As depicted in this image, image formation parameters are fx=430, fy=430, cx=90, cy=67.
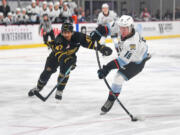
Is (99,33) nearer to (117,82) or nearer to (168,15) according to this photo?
(117,82)

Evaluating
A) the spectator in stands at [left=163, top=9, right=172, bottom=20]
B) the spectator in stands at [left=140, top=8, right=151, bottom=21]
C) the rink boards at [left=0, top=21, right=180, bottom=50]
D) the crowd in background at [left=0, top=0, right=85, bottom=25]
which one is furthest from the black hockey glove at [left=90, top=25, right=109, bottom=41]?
the spectator in stands at [left=163, top=9, right=172, bottom=20]

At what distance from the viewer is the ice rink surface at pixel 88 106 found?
4510mm

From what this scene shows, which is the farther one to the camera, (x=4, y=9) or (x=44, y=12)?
(x=44, y=12)

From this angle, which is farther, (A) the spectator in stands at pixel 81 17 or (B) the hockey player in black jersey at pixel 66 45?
(A) the spectator in stands at pixel 81 17

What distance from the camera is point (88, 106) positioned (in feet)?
18.8

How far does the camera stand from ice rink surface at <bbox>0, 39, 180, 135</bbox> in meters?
4.51

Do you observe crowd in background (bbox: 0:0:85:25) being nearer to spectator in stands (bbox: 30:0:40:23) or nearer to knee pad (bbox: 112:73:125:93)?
spectator in stands (bbox: 30:0:40:23)

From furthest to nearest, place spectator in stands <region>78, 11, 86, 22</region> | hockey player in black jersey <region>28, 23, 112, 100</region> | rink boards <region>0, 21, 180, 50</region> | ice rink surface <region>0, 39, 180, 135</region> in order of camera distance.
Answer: spectator in stands <region>78, 11, 86, 22</region>, rink boards <region>0, 21, 180, 50</region>, hockey player in black jersey <region>28, 23, 112, 100</region>, ice rink surface <region>0, 39, 180, 135</region>

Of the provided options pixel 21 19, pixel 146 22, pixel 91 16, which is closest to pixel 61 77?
pixel 21 19

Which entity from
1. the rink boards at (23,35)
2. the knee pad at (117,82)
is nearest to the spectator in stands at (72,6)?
the rink boards at (23,35)

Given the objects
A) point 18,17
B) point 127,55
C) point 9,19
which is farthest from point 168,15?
point 127,55

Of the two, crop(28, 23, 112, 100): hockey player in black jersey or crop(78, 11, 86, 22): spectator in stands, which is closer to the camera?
crop(28, 23, 112, 100): hockey player in black jersey

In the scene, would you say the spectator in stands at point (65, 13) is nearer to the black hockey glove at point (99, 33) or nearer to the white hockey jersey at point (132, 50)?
the black hockey glove at point (99, 33)

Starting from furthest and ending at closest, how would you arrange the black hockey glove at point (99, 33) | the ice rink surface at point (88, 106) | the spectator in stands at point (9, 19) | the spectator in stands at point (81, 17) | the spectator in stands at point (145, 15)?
the spectator in stands at point (145, 15) < the spectator in stands at point (81, 17) < the spectator in stands at point (9, 19) < the black hockey glove at point (99, 33) < the ice rink surface at point (88, 106)
